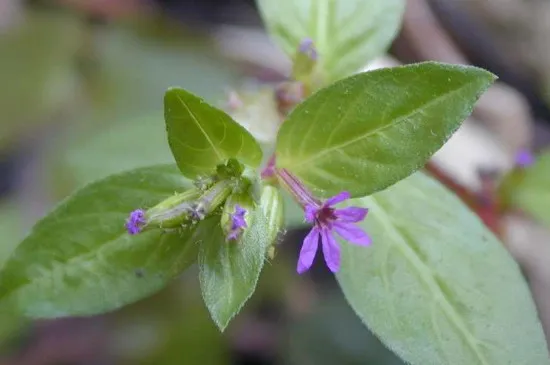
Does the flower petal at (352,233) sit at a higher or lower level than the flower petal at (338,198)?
lower

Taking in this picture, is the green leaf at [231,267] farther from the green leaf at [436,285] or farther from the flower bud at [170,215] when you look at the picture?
the green leaf at [436,285]

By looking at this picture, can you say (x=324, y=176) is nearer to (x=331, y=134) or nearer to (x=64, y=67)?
(x=331, y=134)

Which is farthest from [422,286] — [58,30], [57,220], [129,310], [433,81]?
[58,30]

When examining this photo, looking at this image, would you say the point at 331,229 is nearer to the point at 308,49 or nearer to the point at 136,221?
the point at 136,221

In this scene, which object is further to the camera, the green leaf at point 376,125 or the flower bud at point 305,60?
the flower bud at point 305,60

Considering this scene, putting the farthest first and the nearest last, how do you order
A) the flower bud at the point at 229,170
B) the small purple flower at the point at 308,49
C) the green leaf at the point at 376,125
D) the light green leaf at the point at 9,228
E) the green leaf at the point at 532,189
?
the light green leaf at the point at 9,228 < the green leaf at the point at 532,189 < the small purple flower at the point at 308,49 < the flower bud at the point at 229,170 < the green leaf at the point at 376,125

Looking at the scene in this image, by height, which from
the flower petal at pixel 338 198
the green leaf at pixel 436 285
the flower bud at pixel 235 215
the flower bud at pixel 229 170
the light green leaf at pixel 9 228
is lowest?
the light green leaf at pixel 9 228

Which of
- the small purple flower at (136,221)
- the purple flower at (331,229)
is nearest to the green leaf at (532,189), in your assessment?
the purple flower at (331,229)
